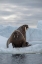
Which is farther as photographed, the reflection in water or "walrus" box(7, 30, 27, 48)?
"walrus" box(7, 30, 27, 48)

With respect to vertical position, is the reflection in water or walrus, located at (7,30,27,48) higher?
walrus, located at (7,30,27,48)

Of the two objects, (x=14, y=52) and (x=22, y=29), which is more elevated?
(x=22, y=29)

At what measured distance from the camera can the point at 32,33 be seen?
19.6 metres

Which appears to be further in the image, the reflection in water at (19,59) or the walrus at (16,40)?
→ the walrus at (16,40)

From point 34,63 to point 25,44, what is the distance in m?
4.13

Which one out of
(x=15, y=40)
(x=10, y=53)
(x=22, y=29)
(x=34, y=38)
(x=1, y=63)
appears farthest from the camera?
(x=34, y=38)

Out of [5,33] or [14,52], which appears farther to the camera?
[5,33]

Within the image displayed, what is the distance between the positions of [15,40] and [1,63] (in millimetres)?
4105

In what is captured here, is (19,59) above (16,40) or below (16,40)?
below

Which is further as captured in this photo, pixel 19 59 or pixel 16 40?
pixel 16 40

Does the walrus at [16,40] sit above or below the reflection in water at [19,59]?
above

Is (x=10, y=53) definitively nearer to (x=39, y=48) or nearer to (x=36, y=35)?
(x=39, y=48)

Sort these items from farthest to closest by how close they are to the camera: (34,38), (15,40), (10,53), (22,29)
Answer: (34,38) → (22,29) → (15,40) → (10,53)

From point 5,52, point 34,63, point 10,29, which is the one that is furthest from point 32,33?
point 34,63
